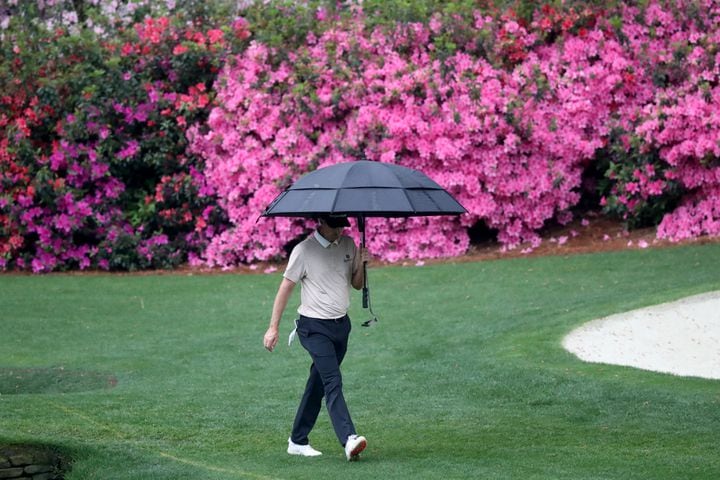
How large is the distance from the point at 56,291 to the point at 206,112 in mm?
3959

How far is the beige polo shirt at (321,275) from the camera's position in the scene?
6.27m

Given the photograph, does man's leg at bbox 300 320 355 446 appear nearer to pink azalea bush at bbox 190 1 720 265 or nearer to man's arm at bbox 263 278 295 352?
man's arm at bbox 263 278 295 352

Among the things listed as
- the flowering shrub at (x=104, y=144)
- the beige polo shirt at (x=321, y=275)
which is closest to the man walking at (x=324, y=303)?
the beige polo shirt at (x=321, y=275)

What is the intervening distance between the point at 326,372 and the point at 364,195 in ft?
3.31

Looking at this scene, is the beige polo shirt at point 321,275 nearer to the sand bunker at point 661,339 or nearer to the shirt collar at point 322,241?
the shirt collar at point 322,241

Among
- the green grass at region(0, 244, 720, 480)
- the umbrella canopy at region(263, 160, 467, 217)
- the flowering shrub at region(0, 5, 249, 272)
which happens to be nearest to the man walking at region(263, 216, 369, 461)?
the umbrella canopy at region(263, 160, 467, 217)

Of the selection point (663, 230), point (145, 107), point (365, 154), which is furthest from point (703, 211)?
point (145, 107)

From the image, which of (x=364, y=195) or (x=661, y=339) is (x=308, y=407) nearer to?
(x=364, y=195)

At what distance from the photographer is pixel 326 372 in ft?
20.3

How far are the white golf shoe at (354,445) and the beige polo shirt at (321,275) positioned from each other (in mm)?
686

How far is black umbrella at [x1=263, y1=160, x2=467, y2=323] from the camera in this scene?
19.5ft

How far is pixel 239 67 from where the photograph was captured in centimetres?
1683

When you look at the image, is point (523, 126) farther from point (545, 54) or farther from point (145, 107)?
point (145, 107)

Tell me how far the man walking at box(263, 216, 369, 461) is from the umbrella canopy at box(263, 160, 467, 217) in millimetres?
224
